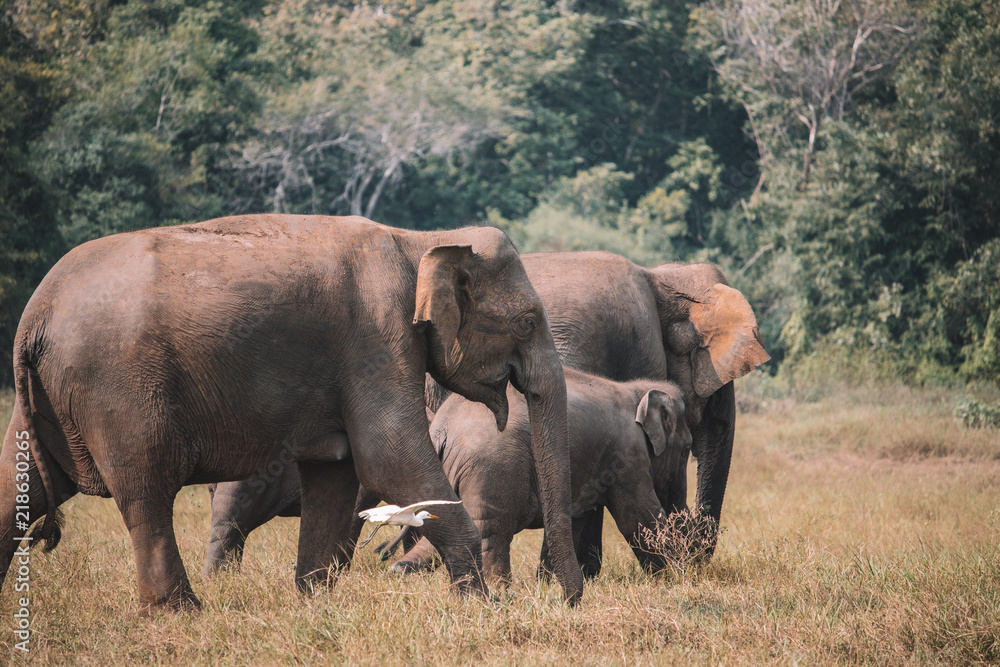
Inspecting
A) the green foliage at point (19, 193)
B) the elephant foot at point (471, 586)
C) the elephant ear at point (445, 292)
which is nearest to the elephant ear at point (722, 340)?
the elephant ear at point (445, 292)

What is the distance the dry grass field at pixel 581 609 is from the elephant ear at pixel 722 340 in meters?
1.11

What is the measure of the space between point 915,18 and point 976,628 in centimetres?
1896

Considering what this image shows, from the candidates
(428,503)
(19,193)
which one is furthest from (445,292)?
(19,193)

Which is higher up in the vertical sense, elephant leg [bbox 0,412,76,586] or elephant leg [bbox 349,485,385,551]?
elephant leg [bbox 0,412,76,586]

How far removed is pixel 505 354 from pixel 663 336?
2487 millimetres

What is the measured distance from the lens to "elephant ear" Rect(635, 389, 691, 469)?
21.0ft

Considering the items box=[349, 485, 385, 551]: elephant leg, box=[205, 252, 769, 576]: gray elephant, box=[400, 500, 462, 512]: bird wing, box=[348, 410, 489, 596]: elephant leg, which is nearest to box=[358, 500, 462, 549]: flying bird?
box=[400, 500, 462, 512]: bird wing

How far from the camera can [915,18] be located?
2128 centimetres

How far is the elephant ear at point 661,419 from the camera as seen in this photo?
6.39 metres

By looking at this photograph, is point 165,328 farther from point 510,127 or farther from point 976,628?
point 510,127

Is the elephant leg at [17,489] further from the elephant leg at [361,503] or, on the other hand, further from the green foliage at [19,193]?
the green foliage at [19,193]

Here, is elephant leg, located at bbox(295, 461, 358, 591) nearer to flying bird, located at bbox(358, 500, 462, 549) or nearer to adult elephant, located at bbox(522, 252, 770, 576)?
flying bird, located at bbox(358, 500, 462, 549)

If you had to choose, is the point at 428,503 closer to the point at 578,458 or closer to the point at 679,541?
the point at 578,458

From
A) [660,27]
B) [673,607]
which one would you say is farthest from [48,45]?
[673,607]
